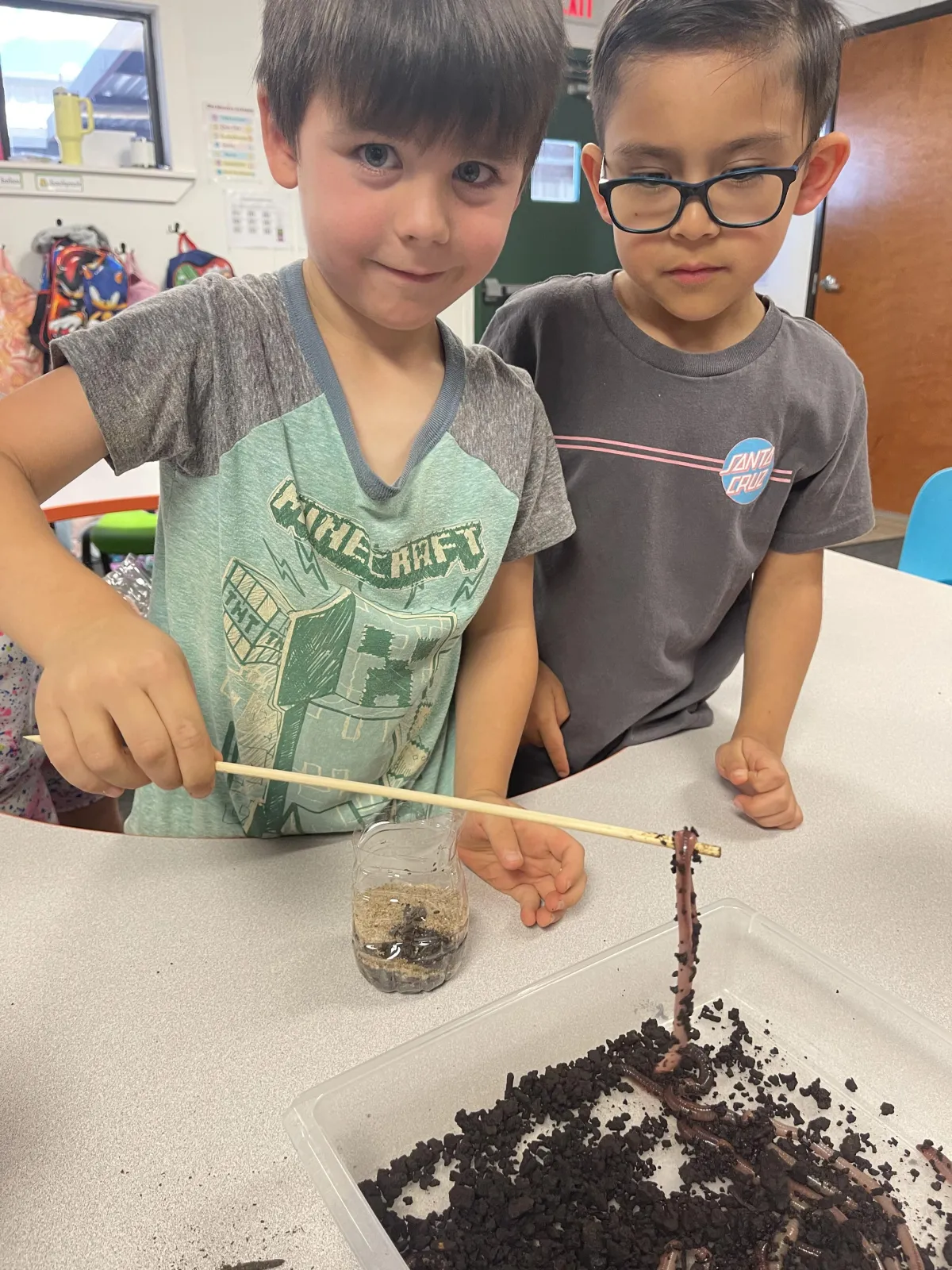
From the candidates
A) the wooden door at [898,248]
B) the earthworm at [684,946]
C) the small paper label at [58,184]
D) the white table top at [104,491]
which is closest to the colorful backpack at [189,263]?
the small paper label at [58,184]

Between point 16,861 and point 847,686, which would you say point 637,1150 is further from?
point 847,686

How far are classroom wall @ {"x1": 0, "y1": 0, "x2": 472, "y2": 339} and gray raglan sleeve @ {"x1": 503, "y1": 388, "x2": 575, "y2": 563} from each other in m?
3.48

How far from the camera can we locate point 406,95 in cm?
66

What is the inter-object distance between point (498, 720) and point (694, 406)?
1.36ft

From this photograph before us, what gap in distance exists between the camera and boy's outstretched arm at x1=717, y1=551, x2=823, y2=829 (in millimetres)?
907

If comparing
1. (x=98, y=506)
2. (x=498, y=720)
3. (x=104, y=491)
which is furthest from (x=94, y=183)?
(x=498, y=720)

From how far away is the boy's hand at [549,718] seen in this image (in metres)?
1.18

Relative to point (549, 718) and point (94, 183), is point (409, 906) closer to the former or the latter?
point (549, 718)

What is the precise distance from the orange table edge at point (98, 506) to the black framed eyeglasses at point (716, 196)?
113 cm

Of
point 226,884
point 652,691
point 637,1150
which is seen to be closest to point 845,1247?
point 637,1150

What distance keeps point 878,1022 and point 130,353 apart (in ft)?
2.49

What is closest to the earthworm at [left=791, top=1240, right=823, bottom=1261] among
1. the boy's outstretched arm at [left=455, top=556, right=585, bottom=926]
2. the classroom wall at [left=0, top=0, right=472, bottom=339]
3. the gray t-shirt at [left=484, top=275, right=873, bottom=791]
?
the boy's outstretched arm at [left=455, top=556, right=585, bottom=926]

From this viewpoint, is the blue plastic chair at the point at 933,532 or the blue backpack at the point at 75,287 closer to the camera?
the blue plastic chair at the point at 933,532

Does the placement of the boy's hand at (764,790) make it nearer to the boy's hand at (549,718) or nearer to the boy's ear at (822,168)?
the boy's hand at (549,718)
